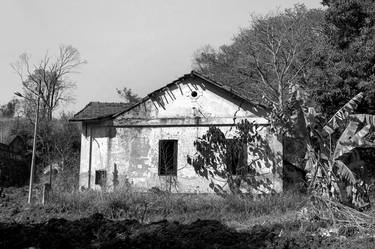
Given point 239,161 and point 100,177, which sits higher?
point 239,161

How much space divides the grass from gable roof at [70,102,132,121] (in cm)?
368

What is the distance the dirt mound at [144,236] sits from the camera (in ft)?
37.9

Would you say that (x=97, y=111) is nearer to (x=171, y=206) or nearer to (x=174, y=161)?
(x=174, y=161)

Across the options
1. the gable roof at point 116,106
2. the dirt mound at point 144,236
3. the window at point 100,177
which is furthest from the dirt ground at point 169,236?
the gable roof at point 116,106

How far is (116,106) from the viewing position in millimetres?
23344

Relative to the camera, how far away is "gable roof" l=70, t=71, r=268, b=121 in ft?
65.1

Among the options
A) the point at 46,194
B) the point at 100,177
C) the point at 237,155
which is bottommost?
the point at 46,194

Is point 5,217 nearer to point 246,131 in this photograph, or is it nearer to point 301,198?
point 246,131

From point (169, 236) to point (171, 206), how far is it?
5378 millimetres

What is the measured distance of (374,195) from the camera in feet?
63.0

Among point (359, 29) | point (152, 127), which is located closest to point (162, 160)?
point (152, 127)

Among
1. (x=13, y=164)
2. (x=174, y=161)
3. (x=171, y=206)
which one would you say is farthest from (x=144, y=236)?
(x=13, y=164)

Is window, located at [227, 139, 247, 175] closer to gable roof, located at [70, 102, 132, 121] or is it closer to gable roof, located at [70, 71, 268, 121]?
gable roof, located at [70, 71, 268, 121]

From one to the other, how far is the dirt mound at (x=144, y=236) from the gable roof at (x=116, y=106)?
23.4ft
